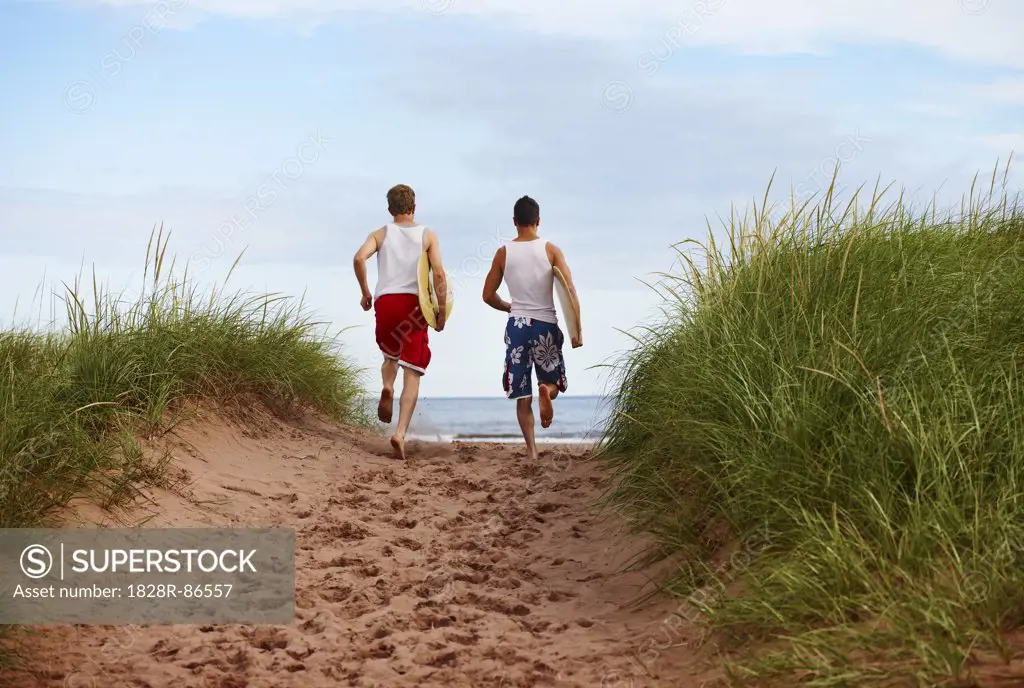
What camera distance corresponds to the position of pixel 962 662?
11.0 feet

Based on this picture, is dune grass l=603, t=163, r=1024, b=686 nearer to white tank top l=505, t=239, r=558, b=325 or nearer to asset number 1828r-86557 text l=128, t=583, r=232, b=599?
white tank top l=505, t=239, r=558, b=325

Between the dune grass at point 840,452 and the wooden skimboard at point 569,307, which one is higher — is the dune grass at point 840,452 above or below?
below

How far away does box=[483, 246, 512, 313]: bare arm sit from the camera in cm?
826

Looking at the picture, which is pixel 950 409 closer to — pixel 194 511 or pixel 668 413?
pixel 668 413

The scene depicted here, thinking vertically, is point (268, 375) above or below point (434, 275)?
below

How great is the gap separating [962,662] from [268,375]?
644cm

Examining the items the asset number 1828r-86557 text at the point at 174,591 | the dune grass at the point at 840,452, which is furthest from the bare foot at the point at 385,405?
the asset number 1828r-86557 text at the point at 174,591

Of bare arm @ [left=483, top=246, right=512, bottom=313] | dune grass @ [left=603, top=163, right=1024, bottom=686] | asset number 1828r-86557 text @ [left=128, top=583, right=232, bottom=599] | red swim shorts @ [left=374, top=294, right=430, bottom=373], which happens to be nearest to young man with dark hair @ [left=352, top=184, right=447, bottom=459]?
red swim shorts @ [left=374, top=294, right=430, bottom=373]

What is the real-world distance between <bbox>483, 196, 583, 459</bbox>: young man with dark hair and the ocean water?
0.59m

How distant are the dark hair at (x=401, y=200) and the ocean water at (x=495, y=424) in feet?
8.42

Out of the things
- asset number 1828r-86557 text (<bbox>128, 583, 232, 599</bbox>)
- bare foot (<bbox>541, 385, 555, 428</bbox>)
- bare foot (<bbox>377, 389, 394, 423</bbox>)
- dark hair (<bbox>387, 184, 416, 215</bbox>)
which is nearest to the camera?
asset number 1828r-86557 text (<bbox>128, 583, 232, 599</bbox>)

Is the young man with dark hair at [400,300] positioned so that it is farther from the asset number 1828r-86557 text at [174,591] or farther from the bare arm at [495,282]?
the asset number 1828r-86557 text at [174,591]

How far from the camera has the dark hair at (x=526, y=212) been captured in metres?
8.23

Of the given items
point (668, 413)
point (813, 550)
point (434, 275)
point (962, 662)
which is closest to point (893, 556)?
point (813, 550)
